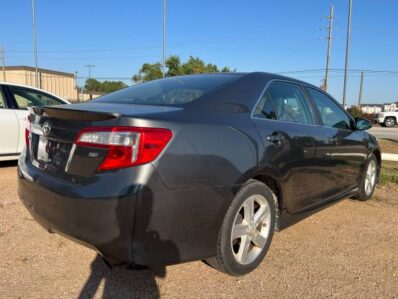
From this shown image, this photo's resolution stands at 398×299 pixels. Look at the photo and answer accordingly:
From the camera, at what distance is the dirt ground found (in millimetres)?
2785

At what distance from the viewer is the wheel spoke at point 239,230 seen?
287 cm

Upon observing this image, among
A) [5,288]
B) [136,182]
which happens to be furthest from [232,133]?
[5,288]

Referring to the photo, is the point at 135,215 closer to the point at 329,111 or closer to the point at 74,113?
the point at 74,113

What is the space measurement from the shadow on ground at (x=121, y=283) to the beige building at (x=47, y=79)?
61.3m

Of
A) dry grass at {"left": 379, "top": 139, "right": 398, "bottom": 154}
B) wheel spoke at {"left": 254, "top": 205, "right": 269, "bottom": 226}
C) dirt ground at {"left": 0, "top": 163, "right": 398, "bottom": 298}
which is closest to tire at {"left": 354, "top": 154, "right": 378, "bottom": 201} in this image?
dirt ground at {"left": 0, "top": 163, "right": 398, "bottom": 298}

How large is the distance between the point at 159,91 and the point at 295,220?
167cm

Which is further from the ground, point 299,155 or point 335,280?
point 299,155

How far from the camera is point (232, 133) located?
2.75 metres

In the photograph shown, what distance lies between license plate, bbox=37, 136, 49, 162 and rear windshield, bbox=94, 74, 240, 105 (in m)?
0.66

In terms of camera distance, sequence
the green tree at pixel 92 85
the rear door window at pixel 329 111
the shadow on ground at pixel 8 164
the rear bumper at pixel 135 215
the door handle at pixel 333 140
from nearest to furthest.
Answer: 1. the rear bumper at pixel 135 215
2. the door handle at pixel 333 140
3. the rear door window at pixel 329 111
4. the shadow on ground at pixel 8 164
5. the green tree at pixel 92 85

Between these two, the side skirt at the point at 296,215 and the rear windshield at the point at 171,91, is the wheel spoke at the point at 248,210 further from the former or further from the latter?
the rear windshield at the point at 171,91

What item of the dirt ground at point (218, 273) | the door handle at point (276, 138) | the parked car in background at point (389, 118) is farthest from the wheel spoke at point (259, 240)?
the parked car in background at point (389, 118)

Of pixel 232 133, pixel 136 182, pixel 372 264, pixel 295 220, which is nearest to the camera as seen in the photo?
pixel 136 182

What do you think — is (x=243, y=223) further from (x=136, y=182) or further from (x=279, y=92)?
(x=279, y=92)
